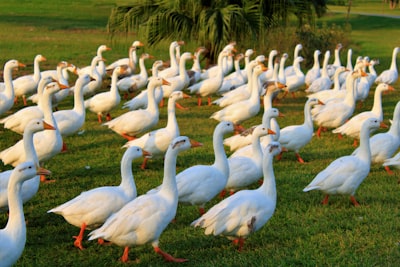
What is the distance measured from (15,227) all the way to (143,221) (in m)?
1.18

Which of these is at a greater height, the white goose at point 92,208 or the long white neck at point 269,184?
the long white neck at point 269,184

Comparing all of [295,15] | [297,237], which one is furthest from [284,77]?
[297,237]

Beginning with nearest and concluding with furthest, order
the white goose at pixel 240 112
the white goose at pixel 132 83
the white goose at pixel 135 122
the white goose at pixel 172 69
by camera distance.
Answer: the white goose at pixel 135 122 → the white goose at pixel 240 112 → the white goose at pixel 132 83 → the white goose at pixel 172 69

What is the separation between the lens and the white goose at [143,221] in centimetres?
586

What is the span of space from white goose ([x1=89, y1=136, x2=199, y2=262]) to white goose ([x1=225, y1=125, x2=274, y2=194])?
1.80m

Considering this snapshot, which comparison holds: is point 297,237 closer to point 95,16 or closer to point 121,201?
point 121,201

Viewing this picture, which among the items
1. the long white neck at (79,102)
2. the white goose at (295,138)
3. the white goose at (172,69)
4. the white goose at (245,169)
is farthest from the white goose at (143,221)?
the white goose at (172,69)

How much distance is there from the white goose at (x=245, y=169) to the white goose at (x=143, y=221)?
5.91 feet

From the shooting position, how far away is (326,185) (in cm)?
761

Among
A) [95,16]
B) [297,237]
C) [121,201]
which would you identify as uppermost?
[121,201]

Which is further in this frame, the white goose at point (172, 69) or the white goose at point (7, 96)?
the white goose at point (172, 69)

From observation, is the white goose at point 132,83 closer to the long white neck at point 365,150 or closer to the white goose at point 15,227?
the long white neck at point 365,150

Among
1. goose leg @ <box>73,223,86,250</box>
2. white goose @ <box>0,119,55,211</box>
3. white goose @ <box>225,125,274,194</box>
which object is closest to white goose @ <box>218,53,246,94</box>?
white goose @ <box>225,125,274,194</box>

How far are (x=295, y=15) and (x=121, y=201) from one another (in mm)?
14078
